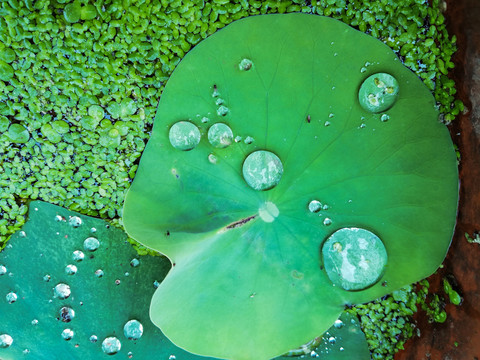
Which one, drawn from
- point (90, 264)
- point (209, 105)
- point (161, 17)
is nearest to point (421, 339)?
point (209, 105)

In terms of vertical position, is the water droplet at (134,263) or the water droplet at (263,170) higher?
the water droplet at (263,170)

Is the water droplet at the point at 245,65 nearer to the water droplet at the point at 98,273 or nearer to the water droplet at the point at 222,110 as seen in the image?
the water droplet at the point at 222,110

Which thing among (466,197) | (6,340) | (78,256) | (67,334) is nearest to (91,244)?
(78,256)

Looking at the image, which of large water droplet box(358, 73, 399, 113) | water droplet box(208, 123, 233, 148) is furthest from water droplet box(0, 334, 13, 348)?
large water droplet box(358, 73, 399, 113)

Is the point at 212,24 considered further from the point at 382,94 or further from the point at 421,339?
the point at 421,339

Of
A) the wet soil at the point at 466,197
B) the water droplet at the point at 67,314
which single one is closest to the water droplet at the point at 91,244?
the water droplet at the point at 67,314
